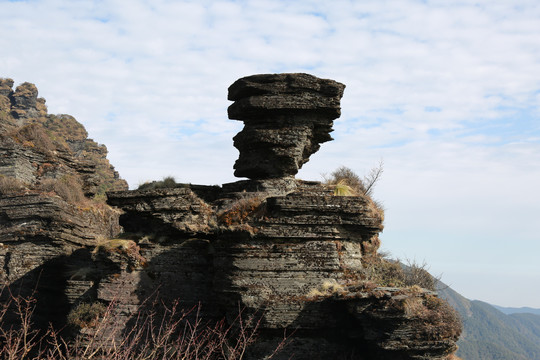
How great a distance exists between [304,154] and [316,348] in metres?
7.73

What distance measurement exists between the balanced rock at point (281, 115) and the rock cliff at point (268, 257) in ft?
0.14

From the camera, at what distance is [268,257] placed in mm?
14656

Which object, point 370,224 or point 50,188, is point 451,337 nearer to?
point 370,224

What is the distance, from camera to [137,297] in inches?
620

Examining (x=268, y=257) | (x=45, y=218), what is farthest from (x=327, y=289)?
(x=45, y=218)

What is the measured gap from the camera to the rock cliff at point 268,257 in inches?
548

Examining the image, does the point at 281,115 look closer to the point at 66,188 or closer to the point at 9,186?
the point at 66,188

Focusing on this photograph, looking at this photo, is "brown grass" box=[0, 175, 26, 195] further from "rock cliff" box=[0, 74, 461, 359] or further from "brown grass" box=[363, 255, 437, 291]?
"brown grass" box=[363, 255, 437, 291]

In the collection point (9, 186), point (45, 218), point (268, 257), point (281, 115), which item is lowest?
point (268, 257)

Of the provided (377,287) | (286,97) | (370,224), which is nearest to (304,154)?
(286,97)

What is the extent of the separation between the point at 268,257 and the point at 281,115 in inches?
234

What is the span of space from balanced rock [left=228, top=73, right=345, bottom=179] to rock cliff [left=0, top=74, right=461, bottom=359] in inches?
1.6

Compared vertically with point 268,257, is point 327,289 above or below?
below

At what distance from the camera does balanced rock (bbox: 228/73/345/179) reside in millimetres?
17859
